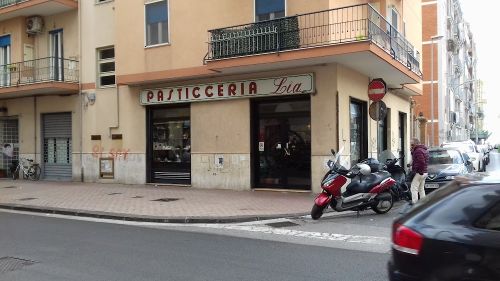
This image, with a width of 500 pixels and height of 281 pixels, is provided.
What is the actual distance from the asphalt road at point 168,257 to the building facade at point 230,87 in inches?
273

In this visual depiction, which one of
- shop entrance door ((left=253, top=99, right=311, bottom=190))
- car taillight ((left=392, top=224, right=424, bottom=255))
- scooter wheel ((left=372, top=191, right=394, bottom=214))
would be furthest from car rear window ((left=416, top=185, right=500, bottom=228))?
shop entrance door ((left=253, top=99, right=311, bottom=190))

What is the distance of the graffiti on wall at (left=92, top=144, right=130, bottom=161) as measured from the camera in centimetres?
1933

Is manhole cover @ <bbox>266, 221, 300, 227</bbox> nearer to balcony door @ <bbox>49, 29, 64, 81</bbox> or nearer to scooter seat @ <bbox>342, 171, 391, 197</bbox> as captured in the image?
A: scooter seat @ <bbox>342, 171, 391, 197</bbox>

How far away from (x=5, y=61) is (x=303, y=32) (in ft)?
51.8

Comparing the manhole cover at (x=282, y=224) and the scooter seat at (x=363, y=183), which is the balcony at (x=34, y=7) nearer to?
the manhole cover at (x=282, y=224)

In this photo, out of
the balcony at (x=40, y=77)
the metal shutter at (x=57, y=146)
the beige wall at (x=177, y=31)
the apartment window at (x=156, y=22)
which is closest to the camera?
the beige wall at (x=177, y=31)

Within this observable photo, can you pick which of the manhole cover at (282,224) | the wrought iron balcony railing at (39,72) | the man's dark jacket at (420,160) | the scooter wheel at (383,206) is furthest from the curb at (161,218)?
the wrought iron balcony railing at (39,72)

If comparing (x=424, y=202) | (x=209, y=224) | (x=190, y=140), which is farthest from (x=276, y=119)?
(x=424, y=202)

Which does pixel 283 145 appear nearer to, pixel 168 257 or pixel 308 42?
pixel 308 42

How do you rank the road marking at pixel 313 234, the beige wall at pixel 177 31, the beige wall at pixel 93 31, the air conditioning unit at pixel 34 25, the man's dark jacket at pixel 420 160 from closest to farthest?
the road marking at pixel 313 234 < the man's dark jacket at pixel 420 160 < the beige wall at pixel 177 31 < the beige wall at pixel 93 31 < the air conditioning unit at pixel 34 25

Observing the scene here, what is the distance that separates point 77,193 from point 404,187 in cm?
1015

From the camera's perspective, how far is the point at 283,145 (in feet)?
52.9

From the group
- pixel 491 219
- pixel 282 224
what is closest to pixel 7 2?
pixel 282 224

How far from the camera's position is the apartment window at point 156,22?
709 inches
